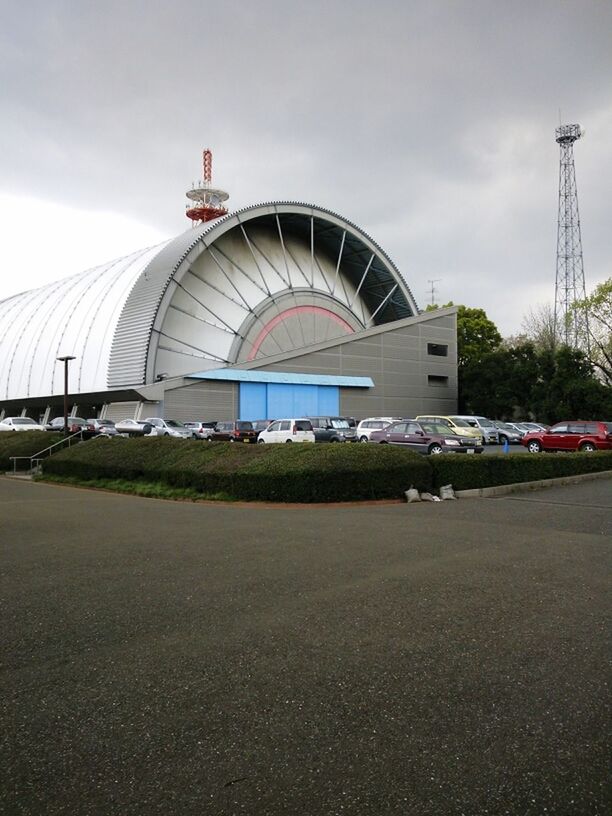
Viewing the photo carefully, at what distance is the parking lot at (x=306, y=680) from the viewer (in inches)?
120

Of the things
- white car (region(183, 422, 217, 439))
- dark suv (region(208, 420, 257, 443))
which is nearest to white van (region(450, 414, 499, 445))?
dark suv (region(208, 420, 257, 443))

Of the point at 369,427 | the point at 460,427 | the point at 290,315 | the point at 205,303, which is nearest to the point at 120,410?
the point at 205,303

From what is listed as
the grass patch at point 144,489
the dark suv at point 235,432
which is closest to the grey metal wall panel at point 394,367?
the dark suv at point 235,432

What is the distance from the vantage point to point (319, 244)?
61.1 m

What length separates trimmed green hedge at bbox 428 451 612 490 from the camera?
16.0 meters

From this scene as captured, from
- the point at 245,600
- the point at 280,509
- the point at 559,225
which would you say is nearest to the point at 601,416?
the point at 559,225

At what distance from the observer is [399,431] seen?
28172mm

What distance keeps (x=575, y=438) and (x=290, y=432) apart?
13.2 meters

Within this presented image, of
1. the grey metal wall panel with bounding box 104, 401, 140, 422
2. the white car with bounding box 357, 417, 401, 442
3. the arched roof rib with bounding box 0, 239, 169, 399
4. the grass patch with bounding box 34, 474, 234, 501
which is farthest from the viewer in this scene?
the arched roof rib with bounding box 0, 239, 169, 399

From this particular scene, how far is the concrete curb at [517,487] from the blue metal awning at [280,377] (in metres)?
28.9

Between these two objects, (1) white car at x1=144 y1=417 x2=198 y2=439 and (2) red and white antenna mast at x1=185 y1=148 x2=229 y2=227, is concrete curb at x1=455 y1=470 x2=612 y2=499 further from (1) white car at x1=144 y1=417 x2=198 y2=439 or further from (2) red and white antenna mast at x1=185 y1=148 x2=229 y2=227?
(2) red and white antenna mast at x1=185 y1=148 x2=229 y2=227

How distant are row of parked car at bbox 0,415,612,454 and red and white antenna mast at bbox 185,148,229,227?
101ft

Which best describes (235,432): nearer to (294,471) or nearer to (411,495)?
(294,471)

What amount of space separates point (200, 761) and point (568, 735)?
6.54 feet
